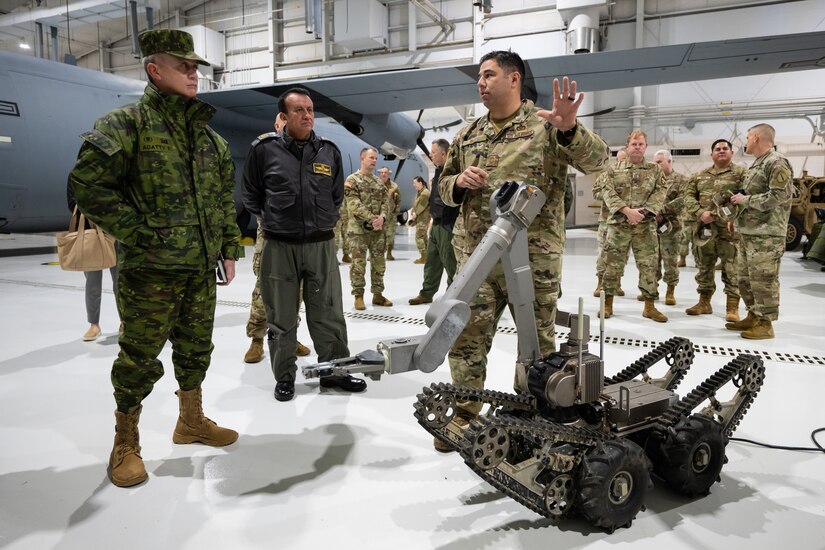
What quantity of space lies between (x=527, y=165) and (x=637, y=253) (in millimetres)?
3494

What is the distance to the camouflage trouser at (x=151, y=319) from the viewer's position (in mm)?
2283

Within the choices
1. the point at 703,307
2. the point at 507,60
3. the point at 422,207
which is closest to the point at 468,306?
the point at 507,60

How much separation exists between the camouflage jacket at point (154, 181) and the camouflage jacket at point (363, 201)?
12.1 ft

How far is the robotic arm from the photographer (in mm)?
1837

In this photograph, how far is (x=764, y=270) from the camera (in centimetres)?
446

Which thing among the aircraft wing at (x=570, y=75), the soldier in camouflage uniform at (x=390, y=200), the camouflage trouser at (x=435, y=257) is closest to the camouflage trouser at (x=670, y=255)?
the aircraft wing at (x=570, y=75)

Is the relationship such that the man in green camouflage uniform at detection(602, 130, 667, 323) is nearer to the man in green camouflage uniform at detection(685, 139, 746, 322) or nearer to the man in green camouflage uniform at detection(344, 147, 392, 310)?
the man in green camouflage uniform at detection(685, 139, 746, 322)

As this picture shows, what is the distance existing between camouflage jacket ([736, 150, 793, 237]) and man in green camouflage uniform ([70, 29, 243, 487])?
14.2 ft

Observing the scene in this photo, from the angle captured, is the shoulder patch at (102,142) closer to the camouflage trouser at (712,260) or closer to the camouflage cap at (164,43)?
the camouflage cap at (164,43)

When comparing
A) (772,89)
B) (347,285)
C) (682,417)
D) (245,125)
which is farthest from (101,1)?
(772,89)

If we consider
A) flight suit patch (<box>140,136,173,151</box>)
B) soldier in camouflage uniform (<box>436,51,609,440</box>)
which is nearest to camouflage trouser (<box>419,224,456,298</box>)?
soldier in camouflage uniform (<box>436,51,609,440</box>)

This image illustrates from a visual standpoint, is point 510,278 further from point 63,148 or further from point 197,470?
point 63,148

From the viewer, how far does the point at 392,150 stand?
910cm

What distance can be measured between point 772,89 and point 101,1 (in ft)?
61.0
